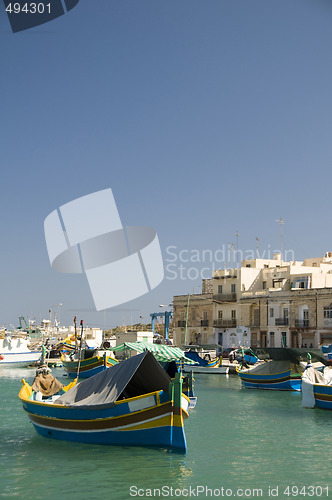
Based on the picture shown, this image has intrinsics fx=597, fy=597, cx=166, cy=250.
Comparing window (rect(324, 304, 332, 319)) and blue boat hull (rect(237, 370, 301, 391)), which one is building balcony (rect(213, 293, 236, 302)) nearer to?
window (rect(324, 304, 332, 319))

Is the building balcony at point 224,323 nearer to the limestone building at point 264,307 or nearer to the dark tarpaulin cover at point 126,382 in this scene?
the limestone building at point 264,307

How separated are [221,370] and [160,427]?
33.5 m

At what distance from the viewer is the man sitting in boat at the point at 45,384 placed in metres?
23.1

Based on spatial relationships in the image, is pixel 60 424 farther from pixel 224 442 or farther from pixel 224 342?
pixel 224 342

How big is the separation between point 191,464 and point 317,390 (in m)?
12.9

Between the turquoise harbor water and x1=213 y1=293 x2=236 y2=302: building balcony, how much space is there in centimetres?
4170

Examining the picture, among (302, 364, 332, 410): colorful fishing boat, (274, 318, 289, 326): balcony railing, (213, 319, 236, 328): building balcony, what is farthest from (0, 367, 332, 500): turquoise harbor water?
(213, 319, 236, 328): building balcony

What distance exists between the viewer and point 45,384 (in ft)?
76.5

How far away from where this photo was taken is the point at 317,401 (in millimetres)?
27750

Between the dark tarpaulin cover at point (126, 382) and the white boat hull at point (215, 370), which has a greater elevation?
the dark tarpaulin cover at point (126, 382)

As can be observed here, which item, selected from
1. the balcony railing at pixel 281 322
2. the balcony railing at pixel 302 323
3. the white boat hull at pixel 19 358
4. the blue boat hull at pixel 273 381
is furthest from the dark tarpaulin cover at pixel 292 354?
the white boat hull at pixel 19 358

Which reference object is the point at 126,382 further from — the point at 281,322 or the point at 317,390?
the point at 281,322

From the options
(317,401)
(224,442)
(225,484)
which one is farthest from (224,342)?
(225,484)

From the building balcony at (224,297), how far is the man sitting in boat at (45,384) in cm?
4417
